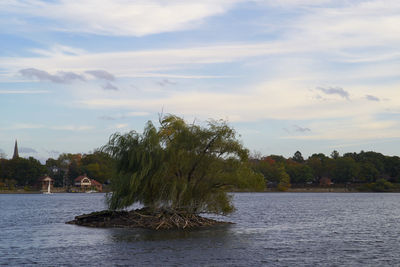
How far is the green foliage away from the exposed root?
789mm

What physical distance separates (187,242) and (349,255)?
12.0 metres

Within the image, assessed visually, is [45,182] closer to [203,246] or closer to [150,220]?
[150,220]

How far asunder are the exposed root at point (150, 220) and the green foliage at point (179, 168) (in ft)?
2.59

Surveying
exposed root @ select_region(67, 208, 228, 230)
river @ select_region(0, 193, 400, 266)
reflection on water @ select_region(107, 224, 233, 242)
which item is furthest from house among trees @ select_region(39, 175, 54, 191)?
reflection on water @ select_region(107, 224, 233, 242)

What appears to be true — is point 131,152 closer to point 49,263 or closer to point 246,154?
point 246,154

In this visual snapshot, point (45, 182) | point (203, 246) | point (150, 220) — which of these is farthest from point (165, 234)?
point (45, 182)

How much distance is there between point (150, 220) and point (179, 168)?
575 centimetres

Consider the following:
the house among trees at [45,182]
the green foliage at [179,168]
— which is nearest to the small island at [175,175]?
the green foliage at [179,168]

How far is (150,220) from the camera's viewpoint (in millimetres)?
47562

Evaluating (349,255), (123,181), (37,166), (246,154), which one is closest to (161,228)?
(123,181)

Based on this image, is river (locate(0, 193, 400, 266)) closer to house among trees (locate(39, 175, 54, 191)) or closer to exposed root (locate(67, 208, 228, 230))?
exposed root (locate(67, 208, 228, 230))

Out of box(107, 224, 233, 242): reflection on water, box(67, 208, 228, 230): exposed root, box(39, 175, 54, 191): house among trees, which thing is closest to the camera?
box(107, 224, 233, 242): reflection on water

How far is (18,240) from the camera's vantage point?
135 feet

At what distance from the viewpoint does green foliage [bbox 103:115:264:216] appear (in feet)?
156
